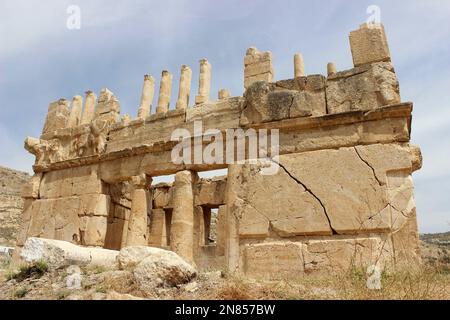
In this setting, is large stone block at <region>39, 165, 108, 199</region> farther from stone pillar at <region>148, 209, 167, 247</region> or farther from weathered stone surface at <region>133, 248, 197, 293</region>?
weathered stone surface at <region>133, 248, 197, 293</region>

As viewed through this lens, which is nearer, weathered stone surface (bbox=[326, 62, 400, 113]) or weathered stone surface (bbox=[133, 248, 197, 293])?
weathered stone surface (bbox=[133, 248, 197, 293])

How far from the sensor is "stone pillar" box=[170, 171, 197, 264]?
Result: 23.6ft

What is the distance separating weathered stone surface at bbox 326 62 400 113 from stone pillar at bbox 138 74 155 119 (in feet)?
14.0

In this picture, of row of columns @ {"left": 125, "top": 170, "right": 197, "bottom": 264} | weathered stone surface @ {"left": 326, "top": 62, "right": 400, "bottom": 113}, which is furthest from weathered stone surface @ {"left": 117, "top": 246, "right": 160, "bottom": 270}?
weathered stone surface @ {"left": 326, "top": 62, "right": 400, "bottom": 113}

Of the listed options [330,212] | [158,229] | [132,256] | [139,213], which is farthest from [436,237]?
[132,256]

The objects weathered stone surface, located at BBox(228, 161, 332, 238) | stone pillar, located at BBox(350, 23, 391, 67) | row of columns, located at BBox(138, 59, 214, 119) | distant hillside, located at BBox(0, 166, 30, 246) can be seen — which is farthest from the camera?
distant hillside, located at BBox(0, 166, 30, 246)

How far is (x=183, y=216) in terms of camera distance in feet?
24.2

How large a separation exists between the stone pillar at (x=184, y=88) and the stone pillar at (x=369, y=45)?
3.53 m

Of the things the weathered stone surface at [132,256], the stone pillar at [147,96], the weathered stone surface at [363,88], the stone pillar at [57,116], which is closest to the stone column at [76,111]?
the stone pillar at [57,116]

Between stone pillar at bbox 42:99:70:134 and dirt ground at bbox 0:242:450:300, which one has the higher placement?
stone pillar at bbox 42:99:70:134

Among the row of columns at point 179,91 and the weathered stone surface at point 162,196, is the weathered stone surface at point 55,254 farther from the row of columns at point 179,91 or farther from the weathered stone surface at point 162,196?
the weathered stone surface at point 162,196

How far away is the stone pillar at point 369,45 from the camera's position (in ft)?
21.3

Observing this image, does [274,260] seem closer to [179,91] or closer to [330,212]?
[330,212]

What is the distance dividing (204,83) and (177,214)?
2845mm
